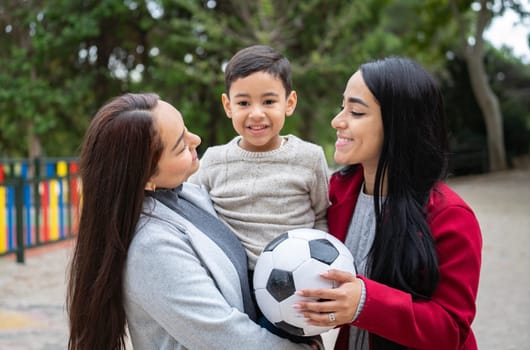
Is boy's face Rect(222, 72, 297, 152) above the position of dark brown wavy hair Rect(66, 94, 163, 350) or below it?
above

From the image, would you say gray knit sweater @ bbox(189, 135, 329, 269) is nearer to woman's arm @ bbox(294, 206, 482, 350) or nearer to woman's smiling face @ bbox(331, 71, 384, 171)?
woman's smiling face @ bbox(331, 71, 384, 171)

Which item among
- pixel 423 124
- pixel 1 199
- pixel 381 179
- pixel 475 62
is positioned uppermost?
pixel 475 62

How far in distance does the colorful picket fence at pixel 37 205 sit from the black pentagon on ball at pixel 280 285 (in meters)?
5.89

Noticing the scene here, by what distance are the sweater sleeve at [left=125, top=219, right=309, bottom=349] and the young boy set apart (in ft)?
1.78

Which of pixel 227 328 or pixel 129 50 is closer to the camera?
pixel 227 328

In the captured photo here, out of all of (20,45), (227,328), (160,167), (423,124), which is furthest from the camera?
(20,45)

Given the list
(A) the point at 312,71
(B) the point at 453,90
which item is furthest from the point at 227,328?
(B) the point at 453,90

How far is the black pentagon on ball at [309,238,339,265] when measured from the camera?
1.77 metres

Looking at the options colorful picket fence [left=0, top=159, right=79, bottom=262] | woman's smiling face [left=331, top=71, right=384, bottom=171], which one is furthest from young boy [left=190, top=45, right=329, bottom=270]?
colorful picket fence [left=0, top=159, right=79, bottom=262]

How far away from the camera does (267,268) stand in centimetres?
183

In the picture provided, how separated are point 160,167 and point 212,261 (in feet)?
1.07

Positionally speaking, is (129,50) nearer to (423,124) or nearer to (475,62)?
(475,62)

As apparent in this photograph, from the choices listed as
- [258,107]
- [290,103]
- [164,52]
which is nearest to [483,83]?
[164,52]

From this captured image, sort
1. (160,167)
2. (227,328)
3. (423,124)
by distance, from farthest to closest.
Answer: (423,124) → (160,167) → (227,328)
